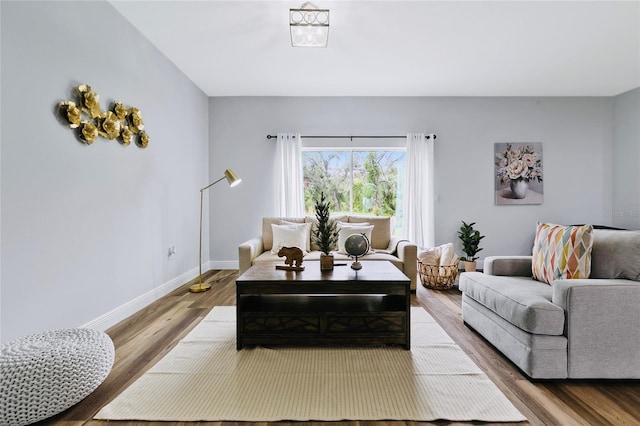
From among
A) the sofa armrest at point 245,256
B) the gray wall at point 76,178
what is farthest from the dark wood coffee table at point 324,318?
the sofa armrest at point 245,256

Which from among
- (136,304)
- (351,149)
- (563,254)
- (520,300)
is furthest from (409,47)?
(136,304)

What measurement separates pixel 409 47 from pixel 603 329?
9.85 ft

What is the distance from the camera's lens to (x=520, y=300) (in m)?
1.96

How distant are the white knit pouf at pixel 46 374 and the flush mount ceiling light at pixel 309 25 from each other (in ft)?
9.20

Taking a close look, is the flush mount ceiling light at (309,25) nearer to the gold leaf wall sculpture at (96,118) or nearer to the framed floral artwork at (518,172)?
the gold leaf wall sculpture at (96,118)

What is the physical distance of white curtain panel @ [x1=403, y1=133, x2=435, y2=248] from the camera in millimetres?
4973

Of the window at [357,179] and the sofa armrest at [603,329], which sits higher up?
the window at [357,179]

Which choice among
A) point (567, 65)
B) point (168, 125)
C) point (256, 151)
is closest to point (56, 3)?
point (168, 125)

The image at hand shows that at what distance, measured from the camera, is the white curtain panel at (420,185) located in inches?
196

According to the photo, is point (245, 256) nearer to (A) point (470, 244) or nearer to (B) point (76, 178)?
(B) point (76, 178)

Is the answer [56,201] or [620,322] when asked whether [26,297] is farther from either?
[620,322]

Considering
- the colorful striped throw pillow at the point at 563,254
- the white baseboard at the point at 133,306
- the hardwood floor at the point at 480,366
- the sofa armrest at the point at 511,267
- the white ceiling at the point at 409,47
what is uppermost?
the white ceiling at the point at 409,47

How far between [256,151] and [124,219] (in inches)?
99.1

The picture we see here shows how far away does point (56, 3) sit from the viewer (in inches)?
88.0
